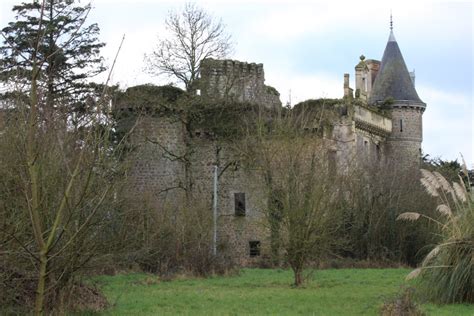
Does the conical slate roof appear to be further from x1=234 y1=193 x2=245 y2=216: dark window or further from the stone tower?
x1=234 y1=193 x2=245 y2=216: dark window

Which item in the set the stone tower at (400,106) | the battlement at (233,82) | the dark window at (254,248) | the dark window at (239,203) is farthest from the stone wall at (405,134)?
the dark window at (254,248)

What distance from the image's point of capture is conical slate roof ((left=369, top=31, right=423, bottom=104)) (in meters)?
43.8

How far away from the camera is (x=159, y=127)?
3531cm

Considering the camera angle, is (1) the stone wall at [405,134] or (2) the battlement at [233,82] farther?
(1) the stone wall at [405,134]

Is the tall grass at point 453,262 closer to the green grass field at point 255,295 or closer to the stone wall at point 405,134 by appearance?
the green grass field at point 255,295

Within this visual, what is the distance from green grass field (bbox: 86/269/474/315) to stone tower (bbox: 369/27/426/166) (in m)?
18.5

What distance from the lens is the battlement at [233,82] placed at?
119 feet

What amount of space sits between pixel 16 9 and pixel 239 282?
678 inches

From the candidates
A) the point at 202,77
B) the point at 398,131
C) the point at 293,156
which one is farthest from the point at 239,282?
the point at 398,131

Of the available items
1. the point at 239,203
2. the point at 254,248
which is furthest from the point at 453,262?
the point at 239,203

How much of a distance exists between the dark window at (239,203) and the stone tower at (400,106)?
10.1 metres

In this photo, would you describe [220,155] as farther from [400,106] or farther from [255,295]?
[255,295]

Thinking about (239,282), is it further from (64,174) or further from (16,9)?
(16,9)

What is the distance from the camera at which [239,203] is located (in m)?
36.2
